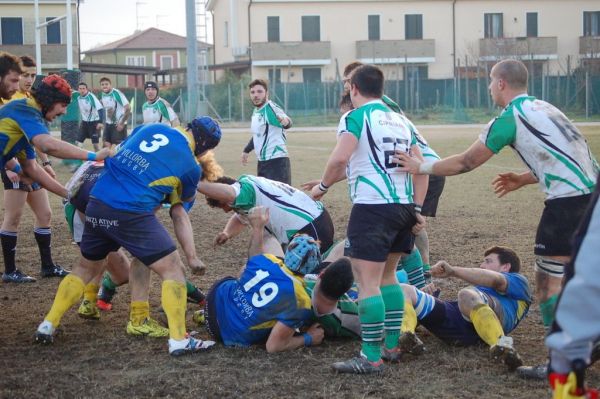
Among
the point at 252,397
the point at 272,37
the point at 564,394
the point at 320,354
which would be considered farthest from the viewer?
the point at 272,37

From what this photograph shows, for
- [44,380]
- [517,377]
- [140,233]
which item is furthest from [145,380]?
[517,377]

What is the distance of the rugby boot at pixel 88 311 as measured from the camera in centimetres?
712

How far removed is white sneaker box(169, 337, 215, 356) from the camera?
596 cm

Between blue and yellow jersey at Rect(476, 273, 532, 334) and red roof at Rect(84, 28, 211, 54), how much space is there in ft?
255

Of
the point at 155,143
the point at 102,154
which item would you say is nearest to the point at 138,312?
the point at 102,154

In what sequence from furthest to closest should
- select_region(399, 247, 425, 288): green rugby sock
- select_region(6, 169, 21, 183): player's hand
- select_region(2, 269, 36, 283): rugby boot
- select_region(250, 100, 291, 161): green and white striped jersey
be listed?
select_region(250, 100, 291, 161): green and white striped jersey → select_region(2, 269, 36, 283): rugby boot → select_region(6, 169, 21, 183): player's hand → select_region(399, 247, 425, 288): green rugby sock

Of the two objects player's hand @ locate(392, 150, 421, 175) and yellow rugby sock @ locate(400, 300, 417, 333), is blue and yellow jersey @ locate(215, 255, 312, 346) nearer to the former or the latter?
yellow rugby sock @ locate(400, 300, 417, 333)

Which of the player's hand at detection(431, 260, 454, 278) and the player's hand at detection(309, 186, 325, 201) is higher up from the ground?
the player's hand at detection(309, 186, 325, 201)

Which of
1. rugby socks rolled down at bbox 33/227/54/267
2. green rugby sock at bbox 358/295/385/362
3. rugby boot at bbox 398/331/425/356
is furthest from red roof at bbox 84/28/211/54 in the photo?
green rugby sock at bbox 358/295/385/362

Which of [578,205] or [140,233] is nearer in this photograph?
[578,205]

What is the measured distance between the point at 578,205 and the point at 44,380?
11.8 ft

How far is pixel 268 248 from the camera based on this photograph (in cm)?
683

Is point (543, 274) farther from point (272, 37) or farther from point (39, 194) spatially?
point (272, 37)

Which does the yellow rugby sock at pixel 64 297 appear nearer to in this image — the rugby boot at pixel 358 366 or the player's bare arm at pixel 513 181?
the rugby boot at pixel 358 366
